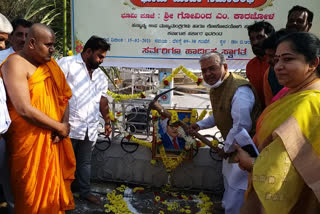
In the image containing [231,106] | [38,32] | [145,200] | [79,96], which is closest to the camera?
[38,32]

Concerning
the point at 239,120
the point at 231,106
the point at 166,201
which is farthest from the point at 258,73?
the point at 166,201

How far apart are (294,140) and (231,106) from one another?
3.95 feet

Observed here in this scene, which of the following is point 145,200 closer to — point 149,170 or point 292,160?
point 149,170

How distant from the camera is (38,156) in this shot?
7.58 feet

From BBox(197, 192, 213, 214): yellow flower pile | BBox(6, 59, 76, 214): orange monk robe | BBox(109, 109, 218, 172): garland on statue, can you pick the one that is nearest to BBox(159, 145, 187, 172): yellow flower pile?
BBox(109, 109, 218, 172): garland on statue

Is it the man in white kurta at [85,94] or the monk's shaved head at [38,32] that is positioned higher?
the monk's shaved head at [38,32]

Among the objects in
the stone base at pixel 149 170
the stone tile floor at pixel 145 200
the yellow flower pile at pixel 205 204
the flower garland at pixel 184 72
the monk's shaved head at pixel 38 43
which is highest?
the monk's shaved head at pixel 38 43

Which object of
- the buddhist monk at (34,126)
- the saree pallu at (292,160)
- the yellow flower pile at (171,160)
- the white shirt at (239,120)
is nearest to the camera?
the saree pallu at (292,160)

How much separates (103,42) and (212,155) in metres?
1.88

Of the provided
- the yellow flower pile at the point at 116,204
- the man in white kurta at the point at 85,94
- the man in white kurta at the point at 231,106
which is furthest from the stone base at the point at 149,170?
the man in white kurta at the point at 231,106

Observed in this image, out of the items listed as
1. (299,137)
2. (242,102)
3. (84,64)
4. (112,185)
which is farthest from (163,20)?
(299,137)

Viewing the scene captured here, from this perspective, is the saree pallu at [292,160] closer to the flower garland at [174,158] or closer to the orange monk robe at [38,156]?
the orange monk robe at [38,156]

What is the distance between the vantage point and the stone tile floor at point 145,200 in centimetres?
320

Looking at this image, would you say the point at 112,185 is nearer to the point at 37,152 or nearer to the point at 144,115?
the point at 144,115
